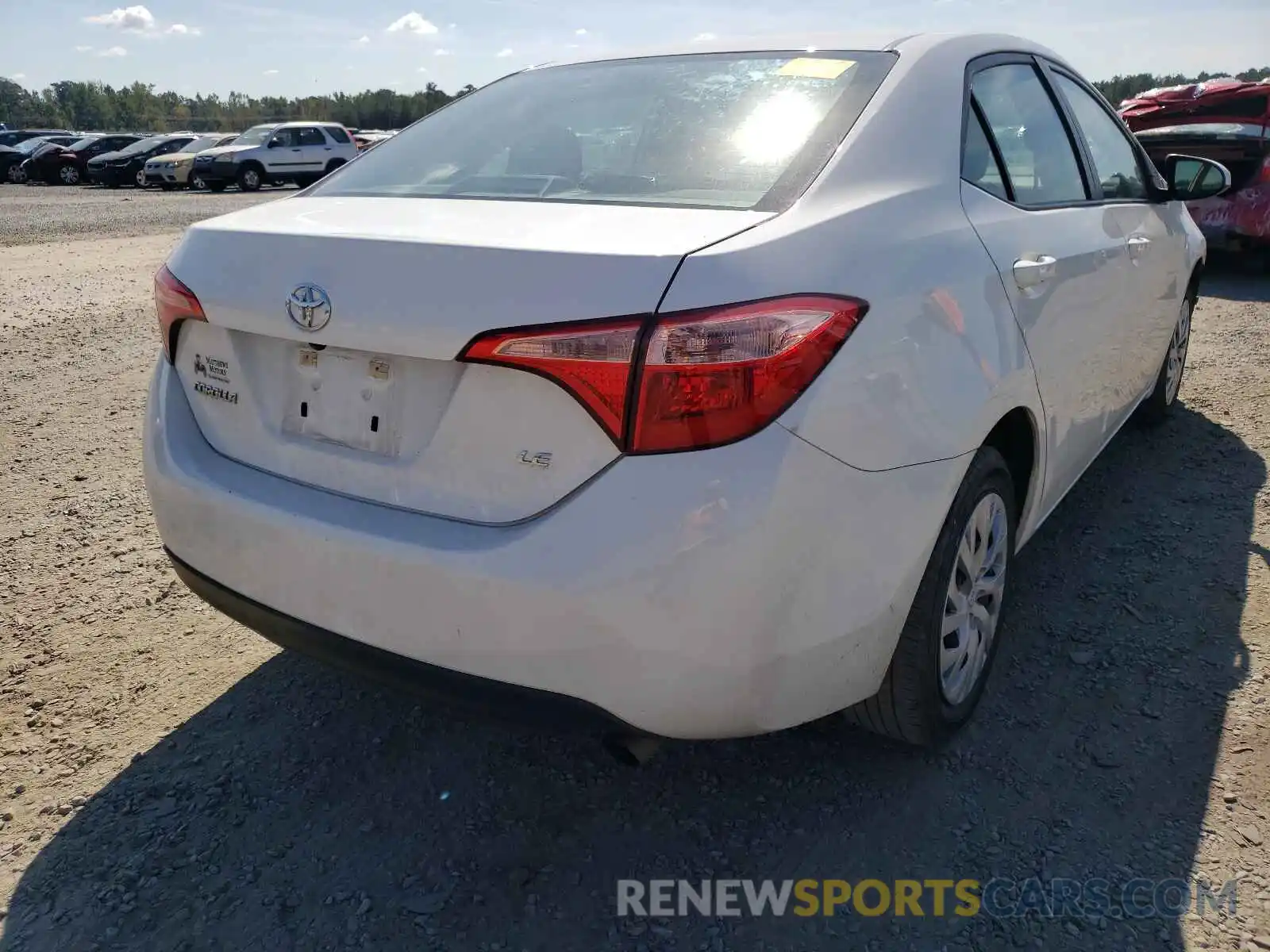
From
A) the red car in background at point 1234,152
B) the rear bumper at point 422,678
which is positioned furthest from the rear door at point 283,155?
the rear bumper at point 422,678

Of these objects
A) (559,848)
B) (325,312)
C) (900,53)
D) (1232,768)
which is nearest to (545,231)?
(325,312)

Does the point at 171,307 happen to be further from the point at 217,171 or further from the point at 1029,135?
the point at 217,171

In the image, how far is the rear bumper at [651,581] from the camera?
169 centimetres

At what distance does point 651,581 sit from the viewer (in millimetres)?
1688

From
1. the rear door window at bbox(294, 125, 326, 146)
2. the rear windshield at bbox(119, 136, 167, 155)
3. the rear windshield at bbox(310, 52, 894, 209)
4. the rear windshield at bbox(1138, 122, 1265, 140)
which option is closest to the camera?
the rear windshield at bbox(310, 52, 894, 209)

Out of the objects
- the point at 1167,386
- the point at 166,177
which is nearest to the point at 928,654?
the point at 1167,386

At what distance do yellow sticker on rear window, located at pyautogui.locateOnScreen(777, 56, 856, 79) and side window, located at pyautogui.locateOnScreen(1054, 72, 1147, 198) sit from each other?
1.29 metres

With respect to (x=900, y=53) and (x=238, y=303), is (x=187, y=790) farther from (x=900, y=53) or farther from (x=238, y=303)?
(x=900, y=53)

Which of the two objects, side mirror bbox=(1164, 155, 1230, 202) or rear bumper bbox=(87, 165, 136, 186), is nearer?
side mirror bbox=(1164, 155, 1230, 202)

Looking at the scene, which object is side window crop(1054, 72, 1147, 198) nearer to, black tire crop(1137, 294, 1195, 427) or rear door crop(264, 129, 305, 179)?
black tire crop(1137, 294, 1195, 427)

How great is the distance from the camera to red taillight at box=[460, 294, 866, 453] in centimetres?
168

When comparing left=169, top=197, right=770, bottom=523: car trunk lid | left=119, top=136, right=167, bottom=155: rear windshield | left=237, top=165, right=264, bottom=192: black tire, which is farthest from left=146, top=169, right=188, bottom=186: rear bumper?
left=169, top=197, right=770, bottom=523: car trunk lid

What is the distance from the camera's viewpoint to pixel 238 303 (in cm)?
205

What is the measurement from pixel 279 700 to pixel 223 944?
88cm
